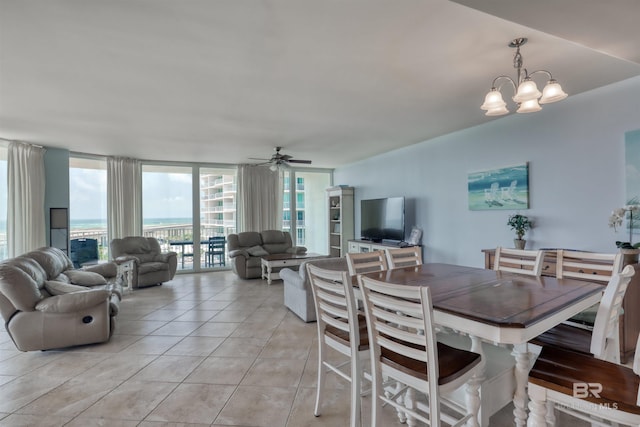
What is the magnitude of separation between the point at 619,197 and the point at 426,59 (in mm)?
2368

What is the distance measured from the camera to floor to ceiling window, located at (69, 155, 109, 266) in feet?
19.6

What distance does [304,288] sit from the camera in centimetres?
375

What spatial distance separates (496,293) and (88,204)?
719 cm

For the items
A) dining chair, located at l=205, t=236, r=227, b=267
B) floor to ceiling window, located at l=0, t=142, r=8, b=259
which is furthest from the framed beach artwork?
floor to ceiling window, located at l=0, t=142, r=8, b=259

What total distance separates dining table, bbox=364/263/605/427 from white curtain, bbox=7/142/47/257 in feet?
19.2

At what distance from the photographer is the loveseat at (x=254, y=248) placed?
630 centimetres

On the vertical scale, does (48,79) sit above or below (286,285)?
above

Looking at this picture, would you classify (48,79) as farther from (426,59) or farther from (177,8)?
(426,59)

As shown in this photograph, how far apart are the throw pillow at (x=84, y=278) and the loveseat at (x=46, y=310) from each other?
2.08 feet

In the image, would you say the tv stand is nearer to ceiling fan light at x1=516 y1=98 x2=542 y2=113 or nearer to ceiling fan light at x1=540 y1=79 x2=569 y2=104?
ceiling fan light at x1=516 y1=98 x2=542 y2=113

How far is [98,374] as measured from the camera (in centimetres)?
258

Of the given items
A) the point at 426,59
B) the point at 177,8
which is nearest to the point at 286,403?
the point at 177,8

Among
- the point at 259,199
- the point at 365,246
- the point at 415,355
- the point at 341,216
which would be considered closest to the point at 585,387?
the point at 415,355

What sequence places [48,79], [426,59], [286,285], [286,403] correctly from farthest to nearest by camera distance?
[286,285] → [48,79] → [426,59] → [286,403]
